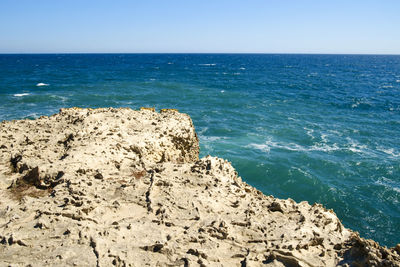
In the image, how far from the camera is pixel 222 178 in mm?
10469

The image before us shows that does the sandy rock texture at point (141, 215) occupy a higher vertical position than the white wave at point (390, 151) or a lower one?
higher

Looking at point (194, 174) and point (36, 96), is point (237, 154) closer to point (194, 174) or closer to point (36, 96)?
point (194, 174)

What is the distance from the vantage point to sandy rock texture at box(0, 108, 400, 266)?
694 centimetres

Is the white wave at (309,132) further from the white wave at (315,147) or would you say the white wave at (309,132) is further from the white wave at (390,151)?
the white wave at (390,151)

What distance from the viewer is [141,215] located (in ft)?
28.1

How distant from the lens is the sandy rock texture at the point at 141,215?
6941 millimetres

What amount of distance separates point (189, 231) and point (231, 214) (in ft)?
5.06

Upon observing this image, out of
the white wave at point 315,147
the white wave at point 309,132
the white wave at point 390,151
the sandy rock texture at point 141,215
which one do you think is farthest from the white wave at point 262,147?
the sandy rock texture at point 141,215

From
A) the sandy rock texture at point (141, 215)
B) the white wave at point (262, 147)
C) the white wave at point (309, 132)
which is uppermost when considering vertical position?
the sandy rock texture at point (141, 215)

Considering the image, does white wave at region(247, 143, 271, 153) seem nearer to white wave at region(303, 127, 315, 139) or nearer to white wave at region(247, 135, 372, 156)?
white wave at region(247, 135, 372, 156)

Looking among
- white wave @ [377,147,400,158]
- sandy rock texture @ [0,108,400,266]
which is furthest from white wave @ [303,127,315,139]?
sandy rock texture @ [0,108,400,266]

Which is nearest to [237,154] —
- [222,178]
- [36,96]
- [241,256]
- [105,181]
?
[222,178]

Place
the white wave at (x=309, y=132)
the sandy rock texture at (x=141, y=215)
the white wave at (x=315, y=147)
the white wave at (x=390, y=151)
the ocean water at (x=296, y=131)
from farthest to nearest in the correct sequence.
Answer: the white wave at (x=309, y=132)
the white wave at (x=315, y=147)
the white wave at (x=390, y=151)
the ocean water at (x=296, y=131)
the sandy rock texture at (x=141, y=215)

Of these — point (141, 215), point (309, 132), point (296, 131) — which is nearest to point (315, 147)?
point (309, 132)
